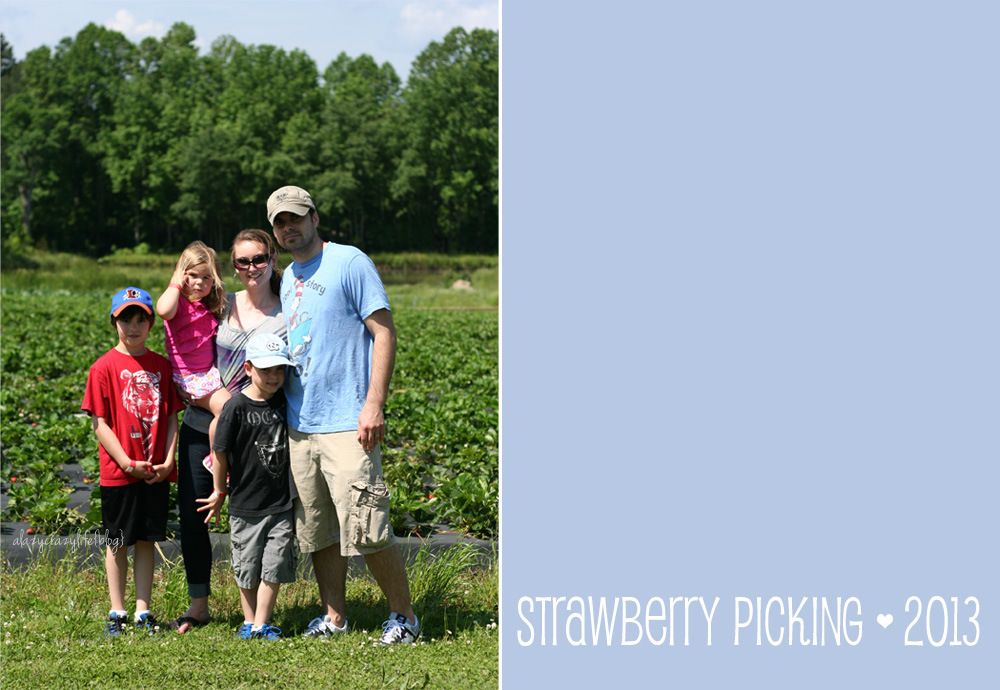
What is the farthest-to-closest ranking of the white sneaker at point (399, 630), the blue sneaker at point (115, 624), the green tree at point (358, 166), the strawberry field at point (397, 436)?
the green tree at point (358, 166), the strawberry field at point (397, 436), the blue sneaker at point (115, 624), the white sneaker at point (399, 630)

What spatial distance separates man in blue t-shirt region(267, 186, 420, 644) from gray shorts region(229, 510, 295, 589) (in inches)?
9.2

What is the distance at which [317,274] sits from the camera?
13.8ft

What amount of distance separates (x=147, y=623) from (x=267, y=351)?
4.07ft

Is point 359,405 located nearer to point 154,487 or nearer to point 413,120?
point 154,487

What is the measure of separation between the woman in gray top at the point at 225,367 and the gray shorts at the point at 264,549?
24cm

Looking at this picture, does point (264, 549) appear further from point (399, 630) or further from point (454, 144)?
point (454, 144)

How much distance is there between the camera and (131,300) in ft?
14.9

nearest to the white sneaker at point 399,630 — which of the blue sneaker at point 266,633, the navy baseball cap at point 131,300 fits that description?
the blue sneaker at point 266,633

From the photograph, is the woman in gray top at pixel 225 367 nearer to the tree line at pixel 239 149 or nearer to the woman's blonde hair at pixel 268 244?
the woman's blonde hair at pixel 268 244

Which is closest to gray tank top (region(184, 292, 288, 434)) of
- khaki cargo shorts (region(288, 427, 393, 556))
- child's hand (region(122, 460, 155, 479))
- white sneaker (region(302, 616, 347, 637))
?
child's hand (region(122, 460, 155, 479))

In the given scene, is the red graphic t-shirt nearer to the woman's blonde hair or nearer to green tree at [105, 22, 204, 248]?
the woman's blonde hair

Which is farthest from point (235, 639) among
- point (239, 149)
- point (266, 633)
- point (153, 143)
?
point (153, 143)

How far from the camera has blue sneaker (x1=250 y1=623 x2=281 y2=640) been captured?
4.34 meters

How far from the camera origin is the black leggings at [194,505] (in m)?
4.54
